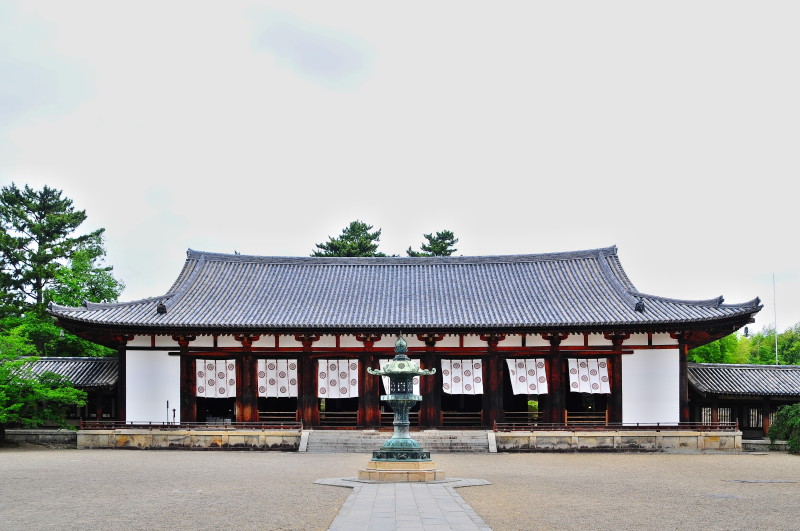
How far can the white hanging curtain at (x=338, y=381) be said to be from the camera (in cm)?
3406

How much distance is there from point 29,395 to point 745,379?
1140 inches

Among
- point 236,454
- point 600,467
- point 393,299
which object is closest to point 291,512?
point 600,467

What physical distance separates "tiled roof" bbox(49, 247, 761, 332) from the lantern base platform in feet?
44.5

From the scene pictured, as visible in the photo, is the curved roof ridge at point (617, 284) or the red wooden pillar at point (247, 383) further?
the curved roof ridge at point (617, 284)

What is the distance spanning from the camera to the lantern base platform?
1897 cm

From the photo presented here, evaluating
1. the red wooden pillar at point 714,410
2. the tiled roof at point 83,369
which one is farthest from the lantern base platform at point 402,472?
the red wooden pillar at point 714,410

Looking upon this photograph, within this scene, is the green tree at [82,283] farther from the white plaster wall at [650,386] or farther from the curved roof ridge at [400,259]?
the white plaster wall at [650,386]

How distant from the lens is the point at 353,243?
6994 centimetres

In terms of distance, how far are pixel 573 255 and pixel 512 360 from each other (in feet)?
29.1

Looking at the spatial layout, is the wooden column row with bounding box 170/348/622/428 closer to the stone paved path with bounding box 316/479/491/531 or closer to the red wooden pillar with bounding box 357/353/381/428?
the red wooden pillar with bounding box 357/353/381/428

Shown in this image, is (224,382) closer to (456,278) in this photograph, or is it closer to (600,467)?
(456,278)

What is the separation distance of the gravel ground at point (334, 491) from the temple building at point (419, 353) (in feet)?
18.7

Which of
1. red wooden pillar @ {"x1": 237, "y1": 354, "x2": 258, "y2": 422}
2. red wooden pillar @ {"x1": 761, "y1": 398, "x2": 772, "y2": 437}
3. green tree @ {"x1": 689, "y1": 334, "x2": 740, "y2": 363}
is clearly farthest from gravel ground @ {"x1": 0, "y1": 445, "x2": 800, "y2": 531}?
green tree @ {"x1": 689, "y1": 334, "x2": 740, "y2": 363}

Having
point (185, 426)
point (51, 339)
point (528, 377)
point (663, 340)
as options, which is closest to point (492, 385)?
point (528, 377)
